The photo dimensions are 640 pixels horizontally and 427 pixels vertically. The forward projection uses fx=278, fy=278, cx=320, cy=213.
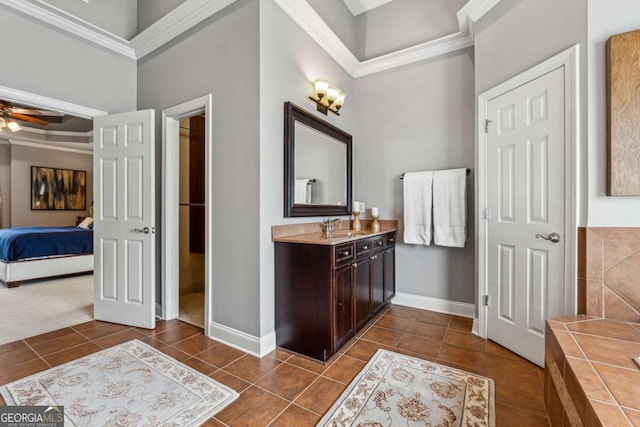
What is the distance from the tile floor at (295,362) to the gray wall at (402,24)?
323cm

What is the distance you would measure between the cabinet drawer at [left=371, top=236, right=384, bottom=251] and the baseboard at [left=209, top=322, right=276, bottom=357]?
124 centimetres

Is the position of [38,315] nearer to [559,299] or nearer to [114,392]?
[114,392]

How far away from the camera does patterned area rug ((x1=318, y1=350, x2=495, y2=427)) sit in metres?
1.50

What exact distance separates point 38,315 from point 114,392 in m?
2.16

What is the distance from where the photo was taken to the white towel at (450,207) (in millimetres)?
2910

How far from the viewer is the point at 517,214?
2.19m

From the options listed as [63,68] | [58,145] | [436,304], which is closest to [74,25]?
[63,68]

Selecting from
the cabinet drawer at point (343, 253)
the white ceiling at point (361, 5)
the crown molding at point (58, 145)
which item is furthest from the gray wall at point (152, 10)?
the crown molding at point (58, 145)

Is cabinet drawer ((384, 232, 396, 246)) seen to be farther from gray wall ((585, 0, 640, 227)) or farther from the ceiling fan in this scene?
the ceiling fan

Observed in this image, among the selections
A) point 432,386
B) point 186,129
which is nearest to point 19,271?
point 186,129

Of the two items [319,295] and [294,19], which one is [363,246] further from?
[294,19]

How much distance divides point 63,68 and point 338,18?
2.95 metres

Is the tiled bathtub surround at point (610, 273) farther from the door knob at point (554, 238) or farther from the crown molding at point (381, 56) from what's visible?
the crown molding at point (381, 56)

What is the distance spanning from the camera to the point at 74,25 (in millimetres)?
2680
